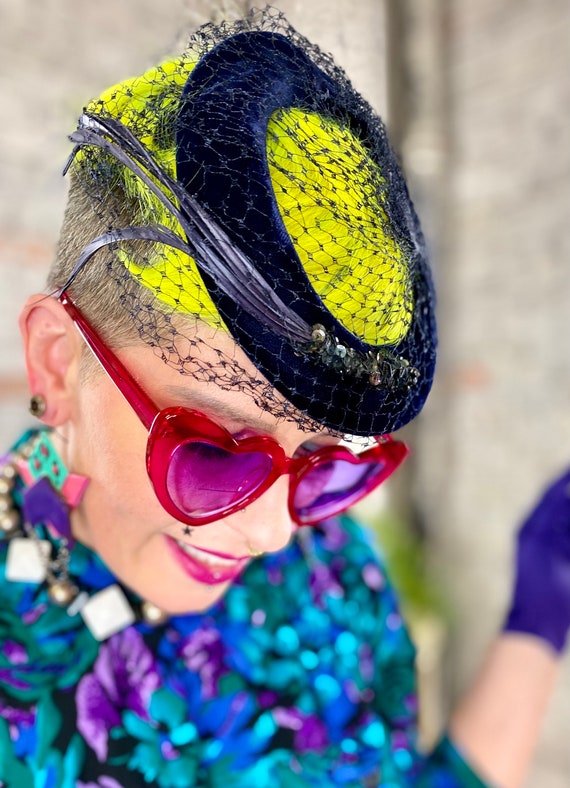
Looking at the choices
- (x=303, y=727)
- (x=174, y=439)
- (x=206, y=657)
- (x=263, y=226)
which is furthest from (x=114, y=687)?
(x=263, y=226)

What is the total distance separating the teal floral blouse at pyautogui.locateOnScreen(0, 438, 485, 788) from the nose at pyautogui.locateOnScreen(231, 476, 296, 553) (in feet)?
0.86

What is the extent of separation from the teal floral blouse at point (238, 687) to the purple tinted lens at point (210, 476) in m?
0.29

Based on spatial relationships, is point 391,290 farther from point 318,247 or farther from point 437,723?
point 437,723

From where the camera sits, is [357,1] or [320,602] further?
[320,602]

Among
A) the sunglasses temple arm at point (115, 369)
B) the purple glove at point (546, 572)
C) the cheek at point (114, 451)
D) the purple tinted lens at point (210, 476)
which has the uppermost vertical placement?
the sunglasses temple arm at point (115, 369)

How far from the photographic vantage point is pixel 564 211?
85.5 inches

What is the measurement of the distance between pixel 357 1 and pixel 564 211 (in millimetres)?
1687

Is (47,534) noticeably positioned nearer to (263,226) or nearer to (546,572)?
(263,226)

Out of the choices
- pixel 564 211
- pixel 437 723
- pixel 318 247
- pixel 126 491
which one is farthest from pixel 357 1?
pixel 437 723

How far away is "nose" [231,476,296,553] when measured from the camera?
72cm

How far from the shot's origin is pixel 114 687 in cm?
87

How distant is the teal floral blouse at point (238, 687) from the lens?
0.81 m

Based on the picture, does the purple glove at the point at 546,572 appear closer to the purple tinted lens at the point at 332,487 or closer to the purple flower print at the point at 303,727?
the purple flower print at the point at 303,727

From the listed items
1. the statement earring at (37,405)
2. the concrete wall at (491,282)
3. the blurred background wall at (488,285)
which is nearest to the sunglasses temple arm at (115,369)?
the statement earring at (37,405)
